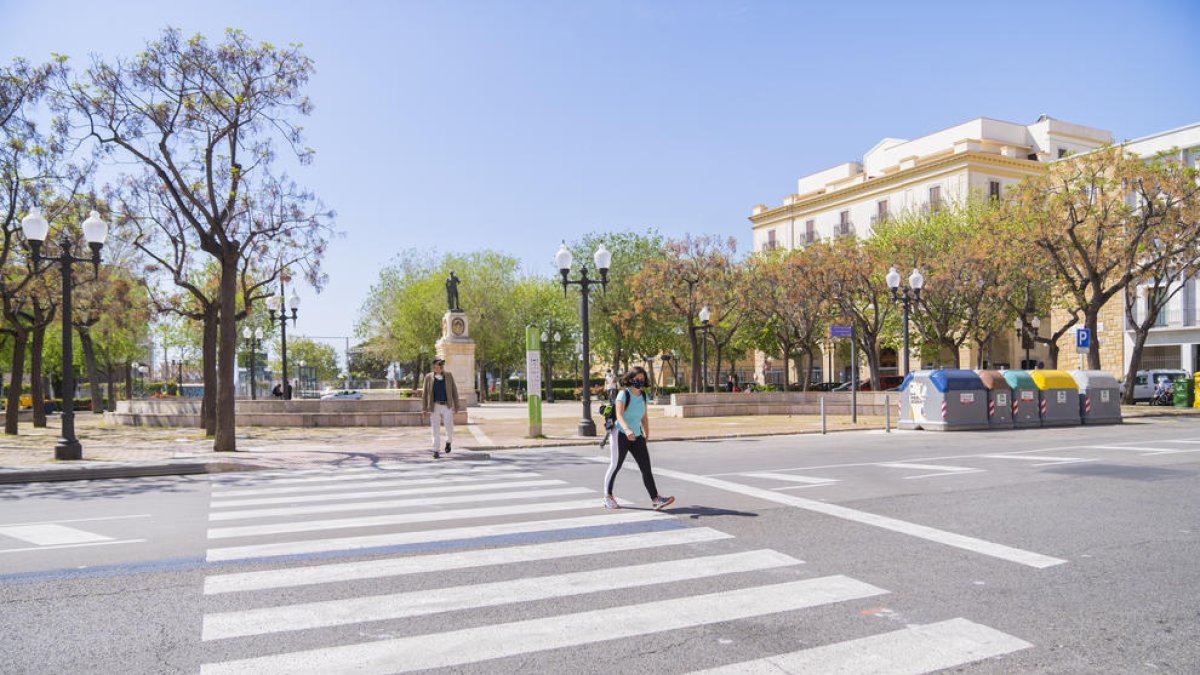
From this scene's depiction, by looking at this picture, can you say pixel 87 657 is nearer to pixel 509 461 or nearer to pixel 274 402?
pixel 509 461

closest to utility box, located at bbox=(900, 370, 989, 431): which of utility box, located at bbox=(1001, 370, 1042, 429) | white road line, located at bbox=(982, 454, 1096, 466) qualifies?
utility box, located at bbox=(1001, 370, 1042, 429)

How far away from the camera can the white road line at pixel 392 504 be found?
892 centimetres

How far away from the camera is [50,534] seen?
790cm

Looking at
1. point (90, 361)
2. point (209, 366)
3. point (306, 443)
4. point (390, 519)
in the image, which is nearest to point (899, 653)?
point (390, 519)

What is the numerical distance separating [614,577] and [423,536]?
7.57ft

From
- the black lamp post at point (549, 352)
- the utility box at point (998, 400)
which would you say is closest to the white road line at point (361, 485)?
the utility box at point (998, 400)

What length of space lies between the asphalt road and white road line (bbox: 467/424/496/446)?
712cm

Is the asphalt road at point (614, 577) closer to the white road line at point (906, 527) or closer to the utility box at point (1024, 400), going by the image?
the white road line at point (906, 527)

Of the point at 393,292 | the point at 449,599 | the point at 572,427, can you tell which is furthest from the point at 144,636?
the point at 393,292

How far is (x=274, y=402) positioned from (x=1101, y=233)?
95.3 feet

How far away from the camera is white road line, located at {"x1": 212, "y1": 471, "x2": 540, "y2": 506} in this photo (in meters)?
10.6

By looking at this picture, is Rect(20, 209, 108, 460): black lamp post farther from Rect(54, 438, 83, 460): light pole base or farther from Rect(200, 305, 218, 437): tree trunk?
Rect(200, 305, 218, 437): tree trunk

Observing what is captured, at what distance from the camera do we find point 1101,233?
28.8 meters

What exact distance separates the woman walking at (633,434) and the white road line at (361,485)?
339 centimetres
